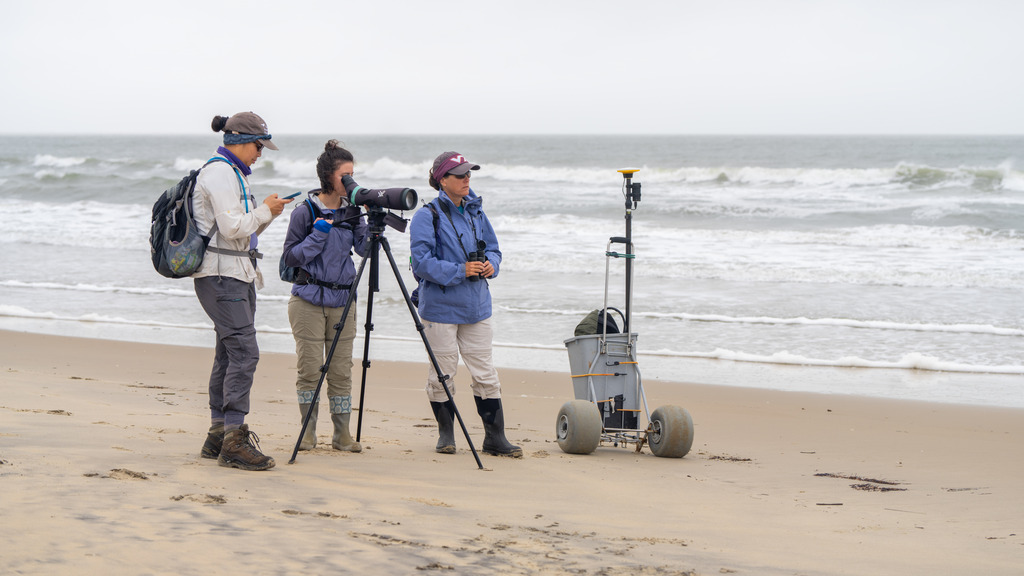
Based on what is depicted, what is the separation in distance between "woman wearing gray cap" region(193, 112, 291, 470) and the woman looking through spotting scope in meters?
0.45

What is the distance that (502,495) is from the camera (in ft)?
13.4

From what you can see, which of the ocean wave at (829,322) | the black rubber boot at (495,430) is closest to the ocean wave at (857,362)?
the ocean wave at (829,322)

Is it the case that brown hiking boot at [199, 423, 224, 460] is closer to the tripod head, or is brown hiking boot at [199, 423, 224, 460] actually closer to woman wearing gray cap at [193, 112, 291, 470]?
woman wearing gray cap at [193, 112, 291, 470]

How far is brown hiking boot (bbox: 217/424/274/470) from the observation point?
13.4 feet

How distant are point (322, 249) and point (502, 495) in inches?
61.1

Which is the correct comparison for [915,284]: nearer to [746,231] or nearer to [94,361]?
[746,231]

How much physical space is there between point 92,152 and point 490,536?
69.1m

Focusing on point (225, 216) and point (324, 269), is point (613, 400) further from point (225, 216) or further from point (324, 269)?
point (225, 216)

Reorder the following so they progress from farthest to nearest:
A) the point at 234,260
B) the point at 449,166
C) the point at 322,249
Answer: the point at 449,166 < the point at 322,249 < the point at 234,260

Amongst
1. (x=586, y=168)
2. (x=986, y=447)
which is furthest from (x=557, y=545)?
(x=586, y=168)

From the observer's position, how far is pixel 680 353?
9.35 meters

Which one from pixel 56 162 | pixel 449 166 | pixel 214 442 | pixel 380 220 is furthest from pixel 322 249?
pixel 56 162

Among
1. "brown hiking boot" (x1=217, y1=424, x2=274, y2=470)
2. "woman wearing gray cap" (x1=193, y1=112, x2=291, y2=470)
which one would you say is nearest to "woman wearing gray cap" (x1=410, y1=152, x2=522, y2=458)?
"woman wearing gray cap" (x1=193, y1=112, x2=291, y2=470)
